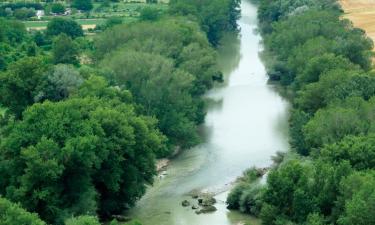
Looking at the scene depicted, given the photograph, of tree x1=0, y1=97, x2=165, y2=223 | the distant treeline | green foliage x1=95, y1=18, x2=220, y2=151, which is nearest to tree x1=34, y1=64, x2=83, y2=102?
tree x1=0, y1=97, x2=165, y2=223

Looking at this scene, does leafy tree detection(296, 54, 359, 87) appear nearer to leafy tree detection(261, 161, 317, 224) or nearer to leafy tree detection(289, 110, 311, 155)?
leafy tree detection(289, 110, 311, 155)

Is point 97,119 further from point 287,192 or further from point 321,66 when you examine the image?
point 321,66

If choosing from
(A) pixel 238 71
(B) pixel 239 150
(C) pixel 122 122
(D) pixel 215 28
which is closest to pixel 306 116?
(B) pixel 239 150

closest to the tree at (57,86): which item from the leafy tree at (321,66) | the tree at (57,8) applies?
the leafy tree at (321,66)

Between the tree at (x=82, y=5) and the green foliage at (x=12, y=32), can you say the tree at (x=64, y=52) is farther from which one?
the tree at (x=82, y=5)

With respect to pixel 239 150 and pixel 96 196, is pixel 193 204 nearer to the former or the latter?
pixel 96 196

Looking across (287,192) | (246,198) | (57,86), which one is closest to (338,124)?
(246,198)
